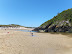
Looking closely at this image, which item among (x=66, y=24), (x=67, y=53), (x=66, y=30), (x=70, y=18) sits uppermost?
(x=70, y=18)

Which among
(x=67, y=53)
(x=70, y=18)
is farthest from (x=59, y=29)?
(x=67, y=53)

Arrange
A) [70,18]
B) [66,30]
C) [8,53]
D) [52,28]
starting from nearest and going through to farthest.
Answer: [8,53]
[66,30]
[70,18]
[52,28]

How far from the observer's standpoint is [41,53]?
23.6ft

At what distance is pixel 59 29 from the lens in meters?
36.8

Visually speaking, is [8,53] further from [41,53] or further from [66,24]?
[66,24]

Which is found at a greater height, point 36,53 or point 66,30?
point 66,30

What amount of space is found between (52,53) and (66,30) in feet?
103

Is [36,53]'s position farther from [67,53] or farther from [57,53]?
[67,53]

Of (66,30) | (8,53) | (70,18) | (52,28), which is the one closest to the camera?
(8,53)

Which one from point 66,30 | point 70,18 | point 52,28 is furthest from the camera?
point 52,28

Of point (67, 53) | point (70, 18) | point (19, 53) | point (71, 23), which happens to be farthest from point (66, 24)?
Answer: point (19, 53)

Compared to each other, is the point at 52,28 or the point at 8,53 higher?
the point at 52,28

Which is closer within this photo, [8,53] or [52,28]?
[8,53]

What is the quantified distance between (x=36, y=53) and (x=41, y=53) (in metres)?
0.59
